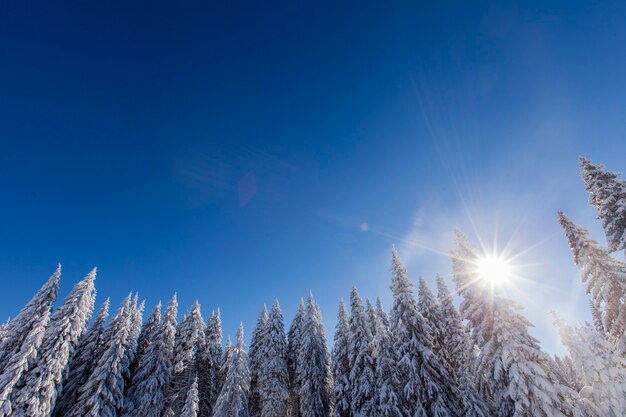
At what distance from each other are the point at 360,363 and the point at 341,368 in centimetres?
334

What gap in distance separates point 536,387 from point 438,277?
809 inches

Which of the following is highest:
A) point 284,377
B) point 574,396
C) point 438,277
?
point 438,277

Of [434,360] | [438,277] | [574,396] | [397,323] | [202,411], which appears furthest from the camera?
[202,411]

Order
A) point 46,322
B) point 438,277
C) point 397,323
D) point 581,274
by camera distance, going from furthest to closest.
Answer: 1. point 438,277
2. point 46,322
3. point 397,323
4. point 581,274

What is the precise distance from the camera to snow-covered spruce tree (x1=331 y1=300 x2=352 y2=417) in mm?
32250

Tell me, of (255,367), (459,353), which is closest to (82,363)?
(255,367)

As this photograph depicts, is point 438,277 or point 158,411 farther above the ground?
point 438,277

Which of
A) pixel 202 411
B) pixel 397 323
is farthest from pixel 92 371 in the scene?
→ pixel 397 323

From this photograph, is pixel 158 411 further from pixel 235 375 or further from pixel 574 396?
pixel 574 396

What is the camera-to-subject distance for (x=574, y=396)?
46.9ft

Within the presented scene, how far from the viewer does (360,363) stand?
31562mm

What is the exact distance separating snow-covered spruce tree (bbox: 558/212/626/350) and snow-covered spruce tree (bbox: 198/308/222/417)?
38.7 metres

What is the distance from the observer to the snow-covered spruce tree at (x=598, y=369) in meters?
14.1

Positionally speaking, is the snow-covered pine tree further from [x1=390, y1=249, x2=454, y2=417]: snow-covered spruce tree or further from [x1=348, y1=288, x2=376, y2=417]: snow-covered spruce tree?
[x1=348, y1=288, x2=376, y2=417]: snow-covered spruce tree
